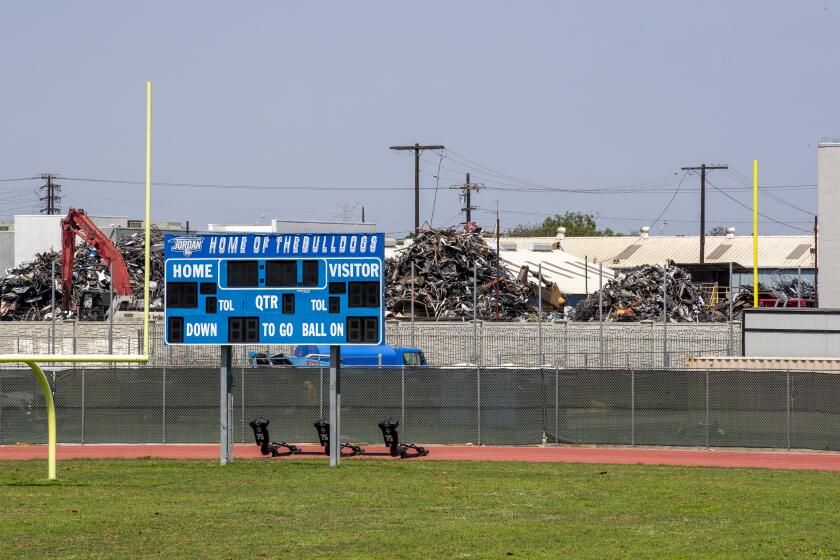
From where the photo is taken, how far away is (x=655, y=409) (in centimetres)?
2833

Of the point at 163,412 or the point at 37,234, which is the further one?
the point at 37,234

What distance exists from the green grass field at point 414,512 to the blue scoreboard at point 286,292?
2.32m

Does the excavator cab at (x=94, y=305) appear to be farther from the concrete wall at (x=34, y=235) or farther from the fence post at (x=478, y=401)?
the fence post at (x=478, y=401)

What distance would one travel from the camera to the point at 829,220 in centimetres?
4459

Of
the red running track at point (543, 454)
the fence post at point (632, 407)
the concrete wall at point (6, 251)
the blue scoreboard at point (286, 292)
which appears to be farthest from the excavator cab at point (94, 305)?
the blue scoreboard at point (286, 292)

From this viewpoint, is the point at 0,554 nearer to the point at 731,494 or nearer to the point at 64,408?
the point at 731,494

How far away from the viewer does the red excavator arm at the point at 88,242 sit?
54.3 metres

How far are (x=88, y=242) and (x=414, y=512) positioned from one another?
4325 centimetres

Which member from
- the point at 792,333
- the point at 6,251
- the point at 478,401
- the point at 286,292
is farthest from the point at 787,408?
the point at 6,251

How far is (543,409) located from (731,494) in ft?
35.0

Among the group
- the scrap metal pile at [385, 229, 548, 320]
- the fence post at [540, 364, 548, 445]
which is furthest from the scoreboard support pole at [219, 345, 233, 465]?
the scrap metal pile at [385, 229, 548, 320]

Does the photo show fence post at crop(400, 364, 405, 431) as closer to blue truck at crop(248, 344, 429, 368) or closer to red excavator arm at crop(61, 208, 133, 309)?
blue truck at crop(248, 344, 429, 368)

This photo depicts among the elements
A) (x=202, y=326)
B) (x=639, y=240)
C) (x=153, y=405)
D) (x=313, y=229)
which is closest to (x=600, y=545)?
(x=202, y=326)

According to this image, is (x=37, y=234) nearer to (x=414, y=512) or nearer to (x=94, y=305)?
(x=94, y=305)
